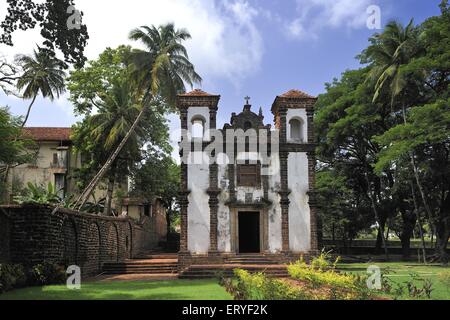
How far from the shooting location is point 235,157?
73.7 feet

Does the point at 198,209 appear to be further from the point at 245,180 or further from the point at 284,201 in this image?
the point at 284,201

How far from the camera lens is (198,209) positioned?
21875 mm

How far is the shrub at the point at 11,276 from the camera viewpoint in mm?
12180

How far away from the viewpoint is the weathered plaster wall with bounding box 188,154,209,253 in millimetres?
21625

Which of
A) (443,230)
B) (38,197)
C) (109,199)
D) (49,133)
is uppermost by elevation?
(49,133)

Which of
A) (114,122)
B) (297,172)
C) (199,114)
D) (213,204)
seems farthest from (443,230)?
(114,122)

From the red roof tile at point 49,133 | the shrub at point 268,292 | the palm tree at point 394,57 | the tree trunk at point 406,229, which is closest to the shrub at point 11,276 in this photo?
the shrub at point 268,292

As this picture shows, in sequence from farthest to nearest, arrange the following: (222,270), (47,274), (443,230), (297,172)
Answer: (443,230) < (297,172) < (222,270) < (47,274)

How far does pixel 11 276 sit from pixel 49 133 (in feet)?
95.2

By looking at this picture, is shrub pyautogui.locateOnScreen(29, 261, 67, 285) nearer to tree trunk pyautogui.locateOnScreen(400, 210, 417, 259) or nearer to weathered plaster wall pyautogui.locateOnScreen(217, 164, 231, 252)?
weathered plaster wall pyautogui.locateOnScreen(217, 164, 231, 252)

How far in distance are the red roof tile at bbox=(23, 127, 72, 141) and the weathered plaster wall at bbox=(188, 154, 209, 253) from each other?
1941 centimetres

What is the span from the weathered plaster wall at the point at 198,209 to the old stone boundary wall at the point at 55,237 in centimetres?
393

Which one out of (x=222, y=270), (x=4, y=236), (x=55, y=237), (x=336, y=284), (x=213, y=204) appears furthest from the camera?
(x=213, y=204)
